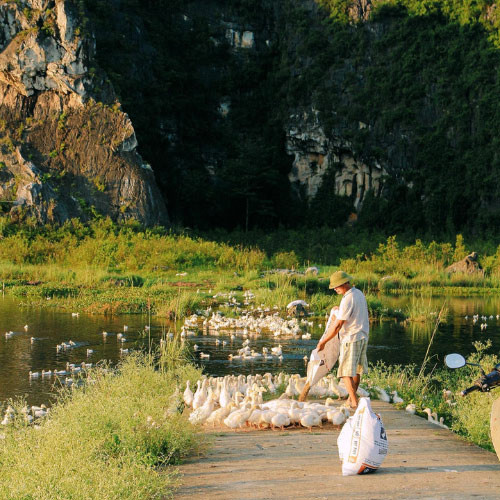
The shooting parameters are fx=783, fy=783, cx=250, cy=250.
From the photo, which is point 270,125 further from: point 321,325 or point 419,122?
point 321,325

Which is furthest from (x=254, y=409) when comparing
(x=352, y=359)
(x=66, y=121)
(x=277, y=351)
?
(x=66, y=121)

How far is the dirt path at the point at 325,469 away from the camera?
5785mm

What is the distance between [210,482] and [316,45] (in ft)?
169

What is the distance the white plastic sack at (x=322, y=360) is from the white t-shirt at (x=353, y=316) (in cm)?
19

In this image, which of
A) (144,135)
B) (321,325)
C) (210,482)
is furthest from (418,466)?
(144,135)

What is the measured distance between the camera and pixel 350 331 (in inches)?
357

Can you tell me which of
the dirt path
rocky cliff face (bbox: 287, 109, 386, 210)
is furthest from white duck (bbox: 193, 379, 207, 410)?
rocky cliff face (bbox: 287, 109, 386, 210)

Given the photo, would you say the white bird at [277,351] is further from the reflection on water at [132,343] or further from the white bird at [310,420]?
the white bird at [310,420]

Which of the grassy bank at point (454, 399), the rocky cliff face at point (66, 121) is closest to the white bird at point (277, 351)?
the grassy bank at point (454, 399)

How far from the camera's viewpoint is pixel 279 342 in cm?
1667

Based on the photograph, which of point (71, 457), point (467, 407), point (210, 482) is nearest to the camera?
point (71, 457)

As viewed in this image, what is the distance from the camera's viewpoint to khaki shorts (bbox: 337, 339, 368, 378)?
895 cm

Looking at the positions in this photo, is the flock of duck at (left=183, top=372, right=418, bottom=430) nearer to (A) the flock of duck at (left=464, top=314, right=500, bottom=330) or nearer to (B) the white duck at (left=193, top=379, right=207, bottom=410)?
(B) the white duck at (left=193, top=379, right=207, bottom=410)

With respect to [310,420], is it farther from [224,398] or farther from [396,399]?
[396,399]
